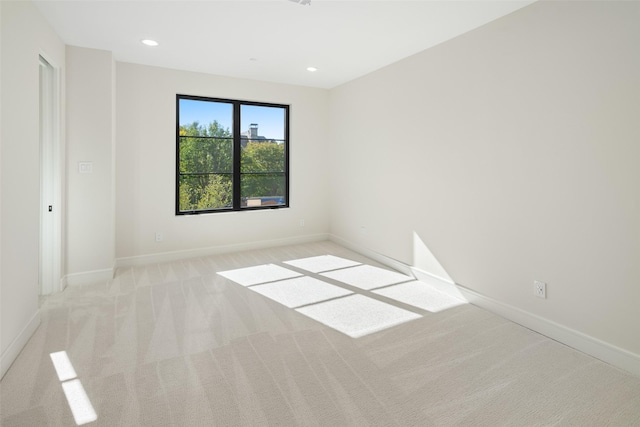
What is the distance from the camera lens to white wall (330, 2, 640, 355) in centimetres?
235

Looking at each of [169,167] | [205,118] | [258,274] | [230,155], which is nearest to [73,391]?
[258,274]

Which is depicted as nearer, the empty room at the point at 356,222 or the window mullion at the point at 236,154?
the empty room at the point at 356,222

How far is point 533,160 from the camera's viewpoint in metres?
2.87

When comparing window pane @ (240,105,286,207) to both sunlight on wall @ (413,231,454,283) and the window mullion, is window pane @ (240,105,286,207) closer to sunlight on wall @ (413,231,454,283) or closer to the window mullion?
the window mullion

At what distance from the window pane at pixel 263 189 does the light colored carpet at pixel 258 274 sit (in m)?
1.34

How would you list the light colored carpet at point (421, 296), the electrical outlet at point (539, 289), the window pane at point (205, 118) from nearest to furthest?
1. the electrical outlet at point (539, 289)
2. the light colored carpet at point (421, 296)
3. the window pane at point (205, 118)

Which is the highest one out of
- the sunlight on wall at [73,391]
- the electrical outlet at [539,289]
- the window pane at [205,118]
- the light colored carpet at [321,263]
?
the window pane at [205,118]

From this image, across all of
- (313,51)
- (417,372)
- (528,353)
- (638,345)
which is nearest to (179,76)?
(313,51)

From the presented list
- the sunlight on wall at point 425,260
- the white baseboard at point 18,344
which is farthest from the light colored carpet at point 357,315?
the white baseboard at point 18,344

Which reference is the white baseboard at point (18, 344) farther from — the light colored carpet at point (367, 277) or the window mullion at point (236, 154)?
the window mullion at point (236, 154)

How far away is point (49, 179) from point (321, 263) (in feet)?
10.4

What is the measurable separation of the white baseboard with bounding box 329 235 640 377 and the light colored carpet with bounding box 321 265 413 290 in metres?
0.23

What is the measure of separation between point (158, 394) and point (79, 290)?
2336 millimetres

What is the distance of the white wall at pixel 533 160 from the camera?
2.35m
